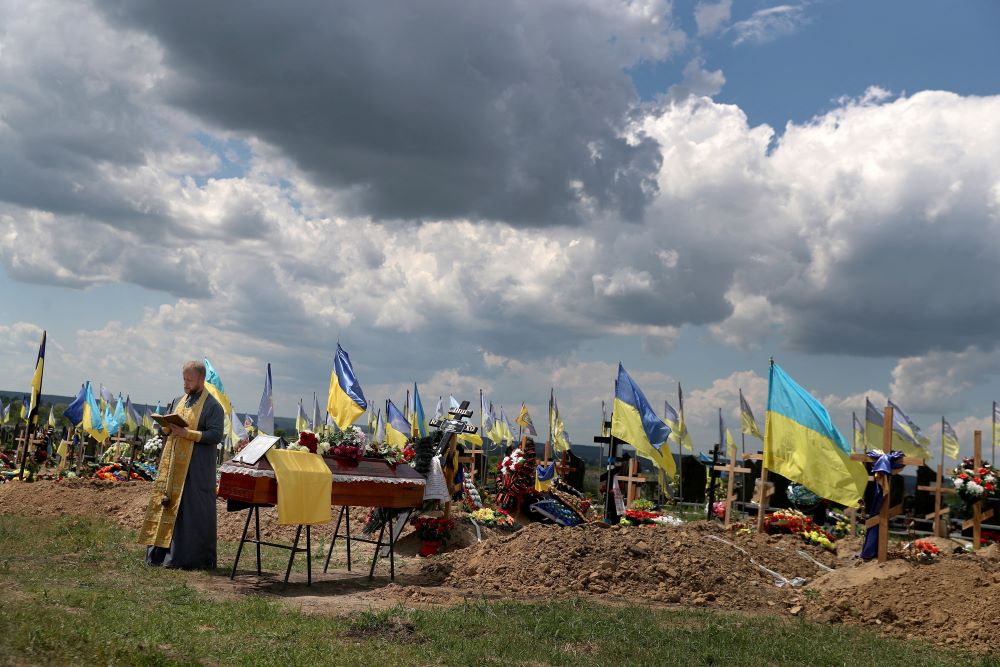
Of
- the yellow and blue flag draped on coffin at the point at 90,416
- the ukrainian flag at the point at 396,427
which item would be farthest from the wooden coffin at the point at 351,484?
the yellow and blue flag draped on coffin at the point at 90,416

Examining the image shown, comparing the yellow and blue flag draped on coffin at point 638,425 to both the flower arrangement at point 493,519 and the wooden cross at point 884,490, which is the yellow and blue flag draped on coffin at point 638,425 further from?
the wooden cross at point 884,490

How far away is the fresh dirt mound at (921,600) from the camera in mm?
9289

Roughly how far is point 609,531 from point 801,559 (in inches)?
140

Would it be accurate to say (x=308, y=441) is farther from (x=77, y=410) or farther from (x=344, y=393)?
(x=77, y=410)

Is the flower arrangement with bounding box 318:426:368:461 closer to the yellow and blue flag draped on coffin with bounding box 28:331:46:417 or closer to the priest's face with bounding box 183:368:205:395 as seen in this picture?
the priest's face with bounding box 183:368:205:395

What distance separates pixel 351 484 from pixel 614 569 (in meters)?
3.64

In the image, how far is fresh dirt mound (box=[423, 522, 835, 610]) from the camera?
10789 mm

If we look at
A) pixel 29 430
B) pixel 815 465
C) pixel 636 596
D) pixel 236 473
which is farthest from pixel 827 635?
pixel 29 430

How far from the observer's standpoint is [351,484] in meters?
10.3

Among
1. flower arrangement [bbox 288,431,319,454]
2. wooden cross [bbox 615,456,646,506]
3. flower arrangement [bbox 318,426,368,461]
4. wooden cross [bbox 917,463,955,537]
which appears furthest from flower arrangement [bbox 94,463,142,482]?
wooden cross [bbox 917,463,955,537]

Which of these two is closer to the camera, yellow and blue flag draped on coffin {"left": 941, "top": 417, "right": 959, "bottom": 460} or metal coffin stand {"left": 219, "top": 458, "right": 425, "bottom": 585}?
metal coffin stand {"left": 219, "top": 458, "right": 425, "bottom": 585}

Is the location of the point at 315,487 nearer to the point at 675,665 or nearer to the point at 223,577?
the point at 223,577

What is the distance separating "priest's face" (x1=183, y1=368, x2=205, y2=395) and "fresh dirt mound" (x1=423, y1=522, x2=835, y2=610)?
154 inches

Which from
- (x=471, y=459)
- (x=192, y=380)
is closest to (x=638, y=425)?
(x=192, y=380)
